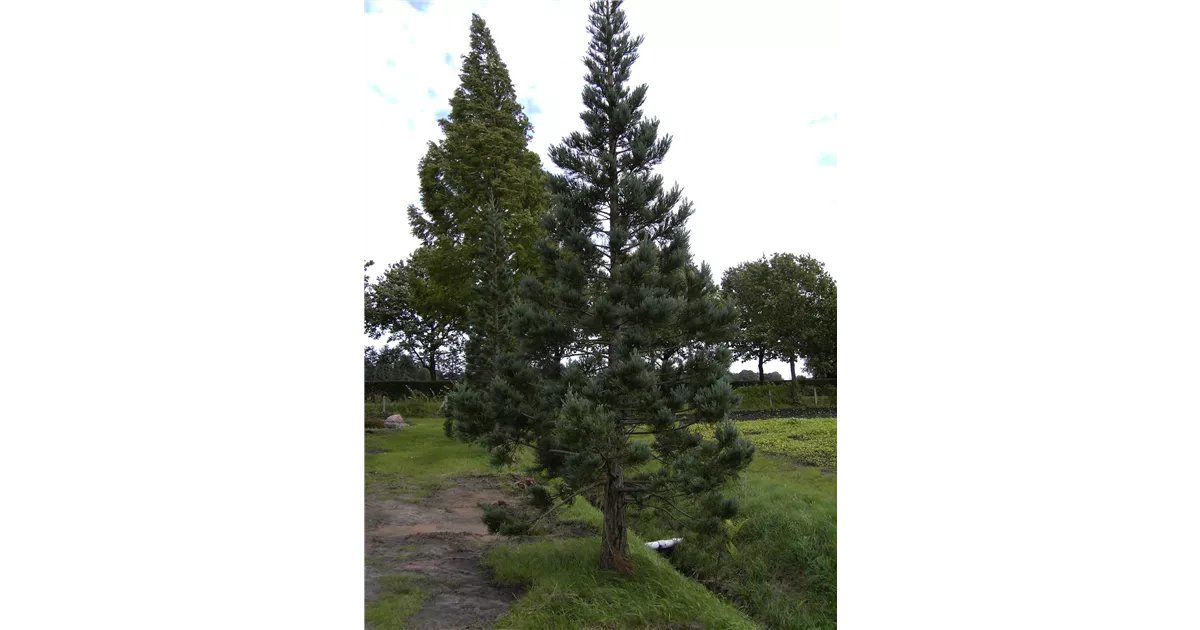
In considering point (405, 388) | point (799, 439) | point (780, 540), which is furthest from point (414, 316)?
point (780, 540)

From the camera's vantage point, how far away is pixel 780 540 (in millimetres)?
3322

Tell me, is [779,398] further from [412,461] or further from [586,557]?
[412,461]

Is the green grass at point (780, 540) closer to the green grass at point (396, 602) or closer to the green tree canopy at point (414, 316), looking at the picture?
the green grass at point (396, 602)

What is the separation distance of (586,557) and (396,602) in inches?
37.4

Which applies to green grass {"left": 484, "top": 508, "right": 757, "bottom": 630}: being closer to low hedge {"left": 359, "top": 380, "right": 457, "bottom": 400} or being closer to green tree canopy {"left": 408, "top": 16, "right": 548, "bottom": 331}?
low hedge {"left": 359, "top": 380, "right": 457, "bottom": 400}

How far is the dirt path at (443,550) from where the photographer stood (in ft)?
8.32

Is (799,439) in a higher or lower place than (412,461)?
higher

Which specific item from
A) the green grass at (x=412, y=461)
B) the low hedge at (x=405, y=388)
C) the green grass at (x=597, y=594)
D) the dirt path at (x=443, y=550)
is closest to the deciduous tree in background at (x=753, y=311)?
the green grass at (x=597, y=594)
